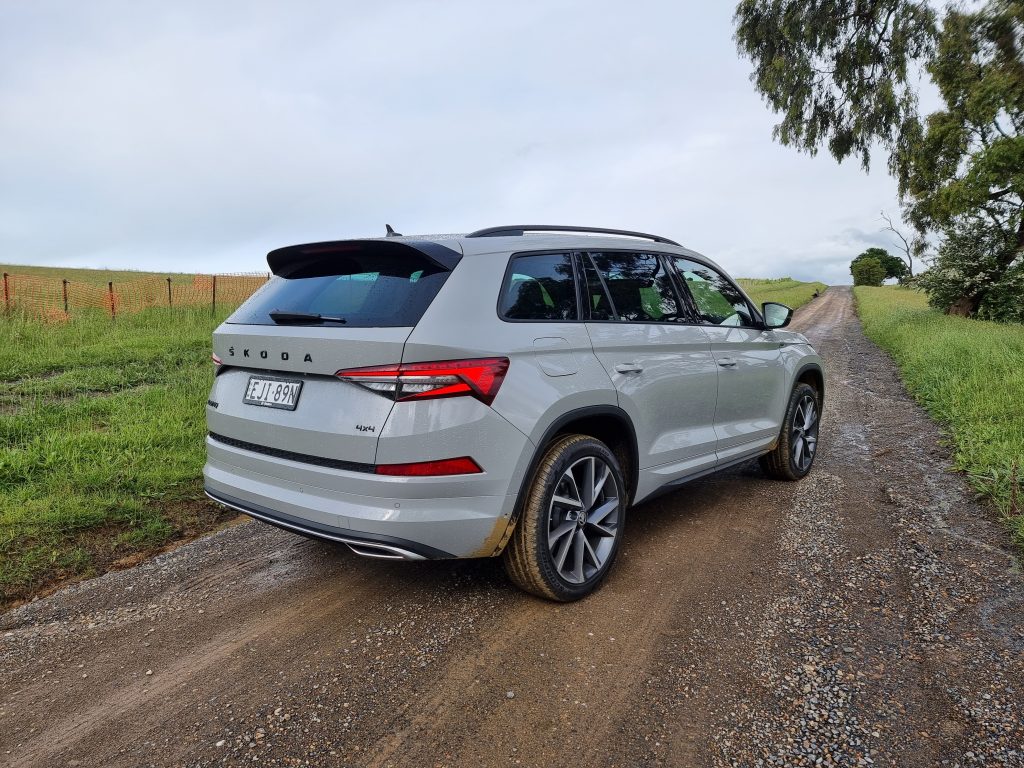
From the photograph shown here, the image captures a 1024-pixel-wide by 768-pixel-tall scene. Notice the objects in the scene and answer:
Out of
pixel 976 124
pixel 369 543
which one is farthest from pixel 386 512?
pixel 976 124

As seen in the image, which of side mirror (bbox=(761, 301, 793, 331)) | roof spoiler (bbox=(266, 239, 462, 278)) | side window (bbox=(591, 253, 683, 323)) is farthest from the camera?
side mirror (bbox=(761, 301, 793, 331))

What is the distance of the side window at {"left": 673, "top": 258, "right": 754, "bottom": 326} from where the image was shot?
4.12m

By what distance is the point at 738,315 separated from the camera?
4.50m

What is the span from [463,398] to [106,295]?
1384 centimetres

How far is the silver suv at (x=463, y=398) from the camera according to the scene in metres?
2.55

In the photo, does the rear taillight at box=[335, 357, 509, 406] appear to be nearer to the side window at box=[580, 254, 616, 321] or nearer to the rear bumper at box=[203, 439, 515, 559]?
the rear bumper at box=[203, 439, 515, 559]

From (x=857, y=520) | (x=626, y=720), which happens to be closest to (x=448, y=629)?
(x=626, y=720)

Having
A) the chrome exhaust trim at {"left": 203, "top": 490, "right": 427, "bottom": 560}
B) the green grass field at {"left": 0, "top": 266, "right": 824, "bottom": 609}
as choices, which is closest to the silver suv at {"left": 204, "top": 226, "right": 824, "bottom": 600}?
the chrome exhaust trim at {"left": 203, "top": 490, "right": 427, "bottom": 560}

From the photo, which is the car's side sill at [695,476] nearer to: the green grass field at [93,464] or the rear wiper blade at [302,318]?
the rear wiper blade at [302,318]

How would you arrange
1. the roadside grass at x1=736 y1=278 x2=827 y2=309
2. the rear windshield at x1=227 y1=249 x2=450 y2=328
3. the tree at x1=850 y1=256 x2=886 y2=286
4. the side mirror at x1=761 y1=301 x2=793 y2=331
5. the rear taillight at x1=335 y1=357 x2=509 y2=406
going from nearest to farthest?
the rear taillight at x1=335 y1=357 x2=509 y2=406 → the rear windshield at x1=227 y1=249 x2=450 y2=328 → the side mirror at x1=761 y1=301 x2=793 y2=331 → the roadside grass at x1=736 y1=278 x2=827 y2=309 → the tree at x1=850 y1=256 x2=886 y2=286

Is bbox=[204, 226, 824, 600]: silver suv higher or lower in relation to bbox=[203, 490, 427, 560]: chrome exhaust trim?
higher

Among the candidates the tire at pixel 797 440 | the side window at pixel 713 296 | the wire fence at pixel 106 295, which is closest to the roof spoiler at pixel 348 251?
the side window at pixel 713 296

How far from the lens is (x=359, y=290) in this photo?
2.86 m

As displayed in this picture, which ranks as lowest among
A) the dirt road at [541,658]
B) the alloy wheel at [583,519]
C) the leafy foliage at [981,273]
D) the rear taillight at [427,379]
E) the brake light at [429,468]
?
the dirt road at [541,658]
